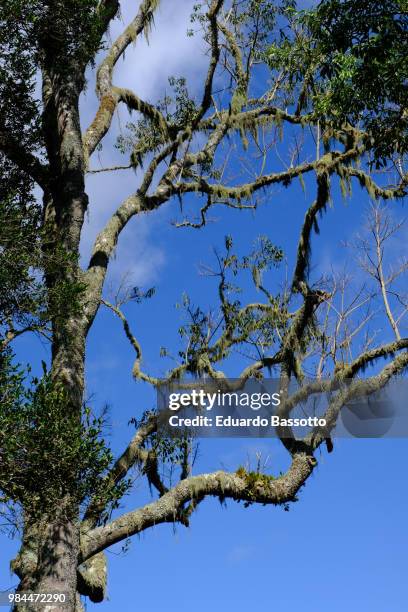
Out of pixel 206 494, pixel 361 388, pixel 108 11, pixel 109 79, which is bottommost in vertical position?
pixel 206 494

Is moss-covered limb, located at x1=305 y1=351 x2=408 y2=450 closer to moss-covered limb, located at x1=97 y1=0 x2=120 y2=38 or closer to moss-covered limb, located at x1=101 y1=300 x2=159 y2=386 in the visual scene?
moss-covered limb, located at x1=101 y1=300 x2=159 y2=386

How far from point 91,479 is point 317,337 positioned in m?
5.76

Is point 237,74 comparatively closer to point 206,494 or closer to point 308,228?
point 308,228

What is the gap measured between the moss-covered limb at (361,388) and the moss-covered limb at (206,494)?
2.24 feet

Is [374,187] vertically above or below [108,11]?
below

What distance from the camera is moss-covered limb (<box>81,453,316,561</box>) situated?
12.3 meters

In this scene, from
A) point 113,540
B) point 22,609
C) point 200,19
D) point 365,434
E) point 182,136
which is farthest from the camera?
point 200,19

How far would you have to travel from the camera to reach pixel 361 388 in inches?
531

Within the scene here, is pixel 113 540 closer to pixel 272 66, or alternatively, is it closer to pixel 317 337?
pixel 317 337

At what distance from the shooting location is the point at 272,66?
18.4 metres

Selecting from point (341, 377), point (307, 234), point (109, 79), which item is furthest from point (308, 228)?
point (109, 79)

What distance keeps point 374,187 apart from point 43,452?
383 inches

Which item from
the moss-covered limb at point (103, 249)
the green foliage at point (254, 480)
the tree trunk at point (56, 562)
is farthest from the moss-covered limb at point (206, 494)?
the moss-covered limb at point (103, 249)

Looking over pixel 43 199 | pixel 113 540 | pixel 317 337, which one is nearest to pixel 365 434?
pixel 317 337
